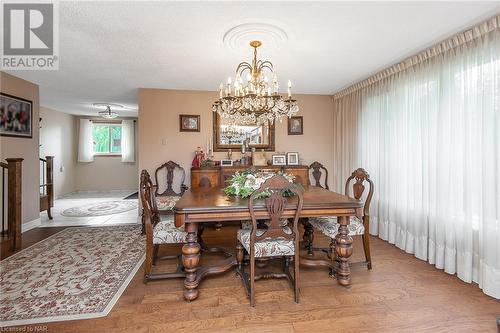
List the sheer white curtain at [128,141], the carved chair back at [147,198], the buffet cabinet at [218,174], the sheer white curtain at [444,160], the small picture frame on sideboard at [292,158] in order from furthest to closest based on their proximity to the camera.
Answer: the sheer white curtain at [128,141] < the small picture frame on sideboard at [292,158] < the buffet cabinet at [218,174] < the carved chair back at [147,198] < the sheer white curtain at [444,160]

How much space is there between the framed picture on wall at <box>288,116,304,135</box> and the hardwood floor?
2819mm

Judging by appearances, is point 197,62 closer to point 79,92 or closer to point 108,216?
point 79,92

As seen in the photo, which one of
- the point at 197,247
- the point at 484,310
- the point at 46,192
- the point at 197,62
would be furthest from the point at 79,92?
the point at 484,310

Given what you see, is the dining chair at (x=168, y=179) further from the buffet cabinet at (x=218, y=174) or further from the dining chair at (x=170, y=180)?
the buffet cabinet at (x=218, y=174)

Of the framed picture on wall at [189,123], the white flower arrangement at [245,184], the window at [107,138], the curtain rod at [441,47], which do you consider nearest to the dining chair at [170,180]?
the framed picture on wall at [189,123]

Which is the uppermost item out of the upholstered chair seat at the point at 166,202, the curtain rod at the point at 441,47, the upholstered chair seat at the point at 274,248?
the curtain rod at the point at 441,47

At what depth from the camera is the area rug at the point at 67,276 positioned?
185 centimetres

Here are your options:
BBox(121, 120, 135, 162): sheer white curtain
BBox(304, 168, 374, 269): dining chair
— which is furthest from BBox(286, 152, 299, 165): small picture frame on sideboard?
BBox(121, 120, 135, 162): sheer white curtain

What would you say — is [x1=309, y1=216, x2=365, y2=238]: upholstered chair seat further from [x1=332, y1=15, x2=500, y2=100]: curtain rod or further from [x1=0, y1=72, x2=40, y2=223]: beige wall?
[x1=0, y1=72, x2=40, y2=223]: beige wall

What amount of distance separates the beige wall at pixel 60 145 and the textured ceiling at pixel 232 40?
9.37 feet

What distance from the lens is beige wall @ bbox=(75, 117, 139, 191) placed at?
7441 mm

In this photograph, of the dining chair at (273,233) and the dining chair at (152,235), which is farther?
the dining chair at (152,235)

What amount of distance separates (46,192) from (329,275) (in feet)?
16.9

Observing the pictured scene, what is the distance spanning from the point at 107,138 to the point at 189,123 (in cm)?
461
